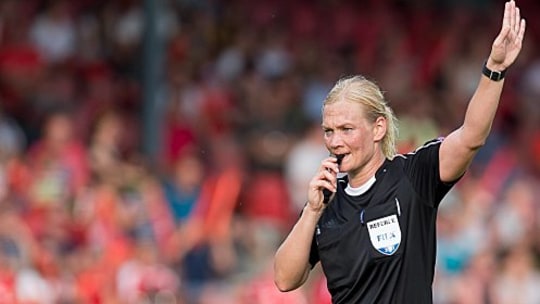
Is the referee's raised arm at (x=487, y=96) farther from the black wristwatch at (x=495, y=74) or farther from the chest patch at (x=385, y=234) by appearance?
the chest patch at (x=385, y=234)

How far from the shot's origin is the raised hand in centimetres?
503

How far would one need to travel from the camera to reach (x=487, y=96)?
5086mm

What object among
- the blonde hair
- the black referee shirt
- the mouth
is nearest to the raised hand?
the black referee shirt

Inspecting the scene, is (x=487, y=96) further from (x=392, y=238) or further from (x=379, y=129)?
(x=392, y=238)

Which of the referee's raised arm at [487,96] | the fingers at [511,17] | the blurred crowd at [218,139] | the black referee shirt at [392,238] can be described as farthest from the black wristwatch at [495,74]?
the blurred crowd at [218,139]

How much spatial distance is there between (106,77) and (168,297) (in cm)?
379

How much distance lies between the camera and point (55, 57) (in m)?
14.1

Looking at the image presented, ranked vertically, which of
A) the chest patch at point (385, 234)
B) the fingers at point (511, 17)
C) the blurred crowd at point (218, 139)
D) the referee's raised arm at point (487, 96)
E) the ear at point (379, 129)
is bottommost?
the chest patch at point (385, 234)

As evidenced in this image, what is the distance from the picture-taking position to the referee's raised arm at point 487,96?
505 centimetres

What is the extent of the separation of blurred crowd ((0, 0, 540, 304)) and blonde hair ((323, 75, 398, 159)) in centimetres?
479

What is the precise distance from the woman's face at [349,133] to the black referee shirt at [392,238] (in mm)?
114

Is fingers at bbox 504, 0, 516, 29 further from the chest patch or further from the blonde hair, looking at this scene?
the chest patch

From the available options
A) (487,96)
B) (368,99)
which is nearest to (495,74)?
(487,96)

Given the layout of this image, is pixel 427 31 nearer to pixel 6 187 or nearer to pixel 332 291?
pixel 6 187
